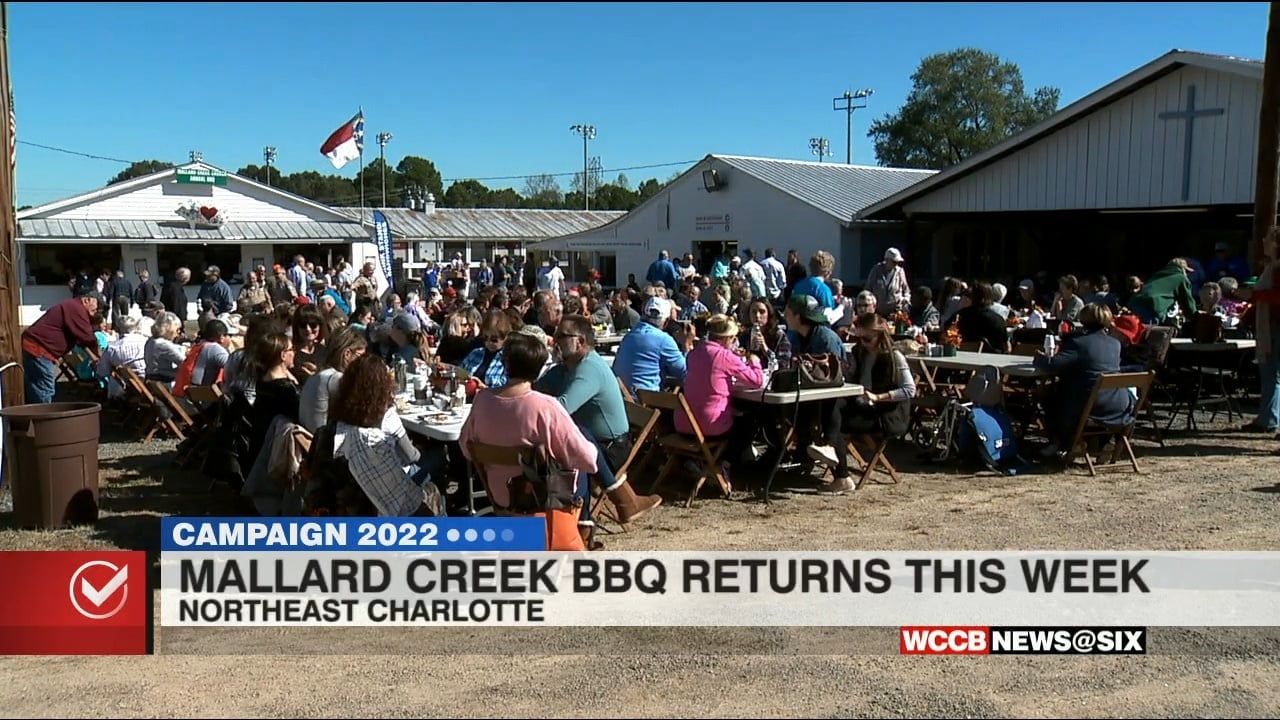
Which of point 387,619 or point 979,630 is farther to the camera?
point 387,619

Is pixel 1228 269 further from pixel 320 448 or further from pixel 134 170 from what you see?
pixel 134 170

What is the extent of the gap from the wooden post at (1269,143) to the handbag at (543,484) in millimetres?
8359

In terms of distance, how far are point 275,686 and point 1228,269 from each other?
13.7 m

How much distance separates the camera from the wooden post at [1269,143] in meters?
10.3

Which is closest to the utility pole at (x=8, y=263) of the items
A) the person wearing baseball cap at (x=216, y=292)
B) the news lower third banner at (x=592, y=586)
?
the news lower third banner at (x=592, y=586)

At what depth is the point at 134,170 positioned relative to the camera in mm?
78938

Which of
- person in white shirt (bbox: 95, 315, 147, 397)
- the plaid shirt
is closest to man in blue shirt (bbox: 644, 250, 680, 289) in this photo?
person in white shirt (bbox: 95, 315, 147, 397)

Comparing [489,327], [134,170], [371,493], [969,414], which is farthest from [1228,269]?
[134,170]

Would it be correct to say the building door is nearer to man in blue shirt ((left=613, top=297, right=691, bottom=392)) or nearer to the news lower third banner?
man in blue shirt ((left=613, top=297, right=691, bottom=392))

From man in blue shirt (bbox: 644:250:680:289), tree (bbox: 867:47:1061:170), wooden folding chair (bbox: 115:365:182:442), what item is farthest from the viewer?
tree (bbox: 867:47:1061:170)

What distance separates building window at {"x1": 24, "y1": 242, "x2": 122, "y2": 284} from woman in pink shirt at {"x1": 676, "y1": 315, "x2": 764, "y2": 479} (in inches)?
976

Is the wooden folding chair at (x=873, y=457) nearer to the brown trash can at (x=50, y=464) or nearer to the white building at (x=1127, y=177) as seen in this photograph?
the brown trash can at (x=50, y=464)

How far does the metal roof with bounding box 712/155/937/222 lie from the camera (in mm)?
24781

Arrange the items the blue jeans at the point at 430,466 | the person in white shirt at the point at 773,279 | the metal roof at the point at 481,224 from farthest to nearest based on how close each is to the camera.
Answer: the metal roof at the point at 481,224, the person in white shirt at the point at 773,279, the blue jeans at the point at 430,466
